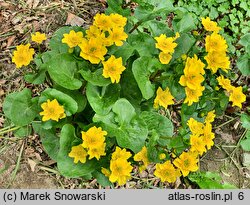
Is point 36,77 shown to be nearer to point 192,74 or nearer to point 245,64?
point 192,74

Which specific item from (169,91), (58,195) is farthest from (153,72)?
(58,195)

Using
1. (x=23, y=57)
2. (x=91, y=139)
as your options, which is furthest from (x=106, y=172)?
(x=23, y=57)

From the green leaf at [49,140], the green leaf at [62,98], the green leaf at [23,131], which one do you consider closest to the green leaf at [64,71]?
the green leaf at [62,98]

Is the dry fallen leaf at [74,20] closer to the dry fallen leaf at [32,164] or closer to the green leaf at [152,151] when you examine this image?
the dry fallen leaf at [32,164]

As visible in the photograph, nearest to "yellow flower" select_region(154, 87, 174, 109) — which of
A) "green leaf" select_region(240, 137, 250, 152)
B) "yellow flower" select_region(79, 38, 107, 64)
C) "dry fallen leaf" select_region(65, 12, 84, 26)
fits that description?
"yellow flower" select_region(79, 38, 107, 64)

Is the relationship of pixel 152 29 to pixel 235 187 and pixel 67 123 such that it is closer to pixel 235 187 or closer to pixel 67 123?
pixel 67 123

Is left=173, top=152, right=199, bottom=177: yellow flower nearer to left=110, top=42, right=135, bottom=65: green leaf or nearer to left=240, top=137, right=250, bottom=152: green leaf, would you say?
left=110, top=42, right=135, bottom=65: green leaf

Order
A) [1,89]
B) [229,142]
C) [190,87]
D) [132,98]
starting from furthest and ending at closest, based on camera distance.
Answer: [229,142]
[1,89]
[132,98]
[190,87]

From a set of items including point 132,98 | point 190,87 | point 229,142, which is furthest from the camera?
point 229,142
